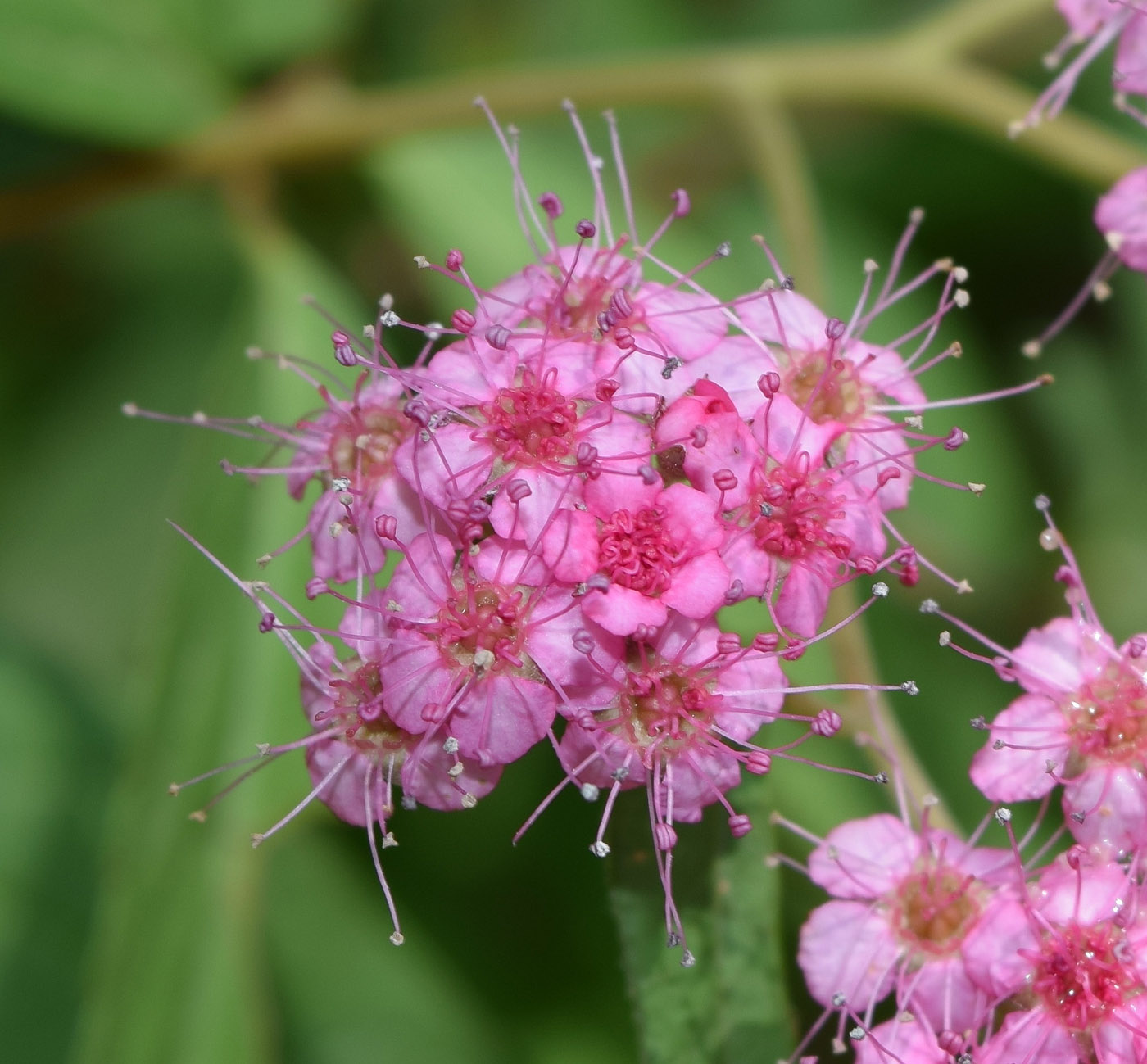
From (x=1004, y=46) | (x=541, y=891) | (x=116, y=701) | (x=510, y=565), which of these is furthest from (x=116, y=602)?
(x=1004, y=46)

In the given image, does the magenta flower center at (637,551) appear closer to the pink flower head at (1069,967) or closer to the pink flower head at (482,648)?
the pink flower head at (482,648)

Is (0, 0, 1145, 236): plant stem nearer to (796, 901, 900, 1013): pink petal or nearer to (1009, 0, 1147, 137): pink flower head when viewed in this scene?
(1009, 0, 1147, 137): pink flower head

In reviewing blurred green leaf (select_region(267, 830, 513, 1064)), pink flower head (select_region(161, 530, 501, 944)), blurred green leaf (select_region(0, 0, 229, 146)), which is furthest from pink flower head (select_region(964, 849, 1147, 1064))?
blurred green leaf (select_region(0, 0, 229, 146))

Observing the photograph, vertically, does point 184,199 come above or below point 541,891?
above

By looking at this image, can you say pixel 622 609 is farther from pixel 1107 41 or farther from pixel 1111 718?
pixel 1107 41

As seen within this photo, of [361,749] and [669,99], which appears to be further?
[669,99]

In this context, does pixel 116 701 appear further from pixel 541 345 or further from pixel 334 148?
pixel 541 345

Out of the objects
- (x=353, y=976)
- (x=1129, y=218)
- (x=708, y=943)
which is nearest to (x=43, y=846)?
(x=353, y=976)
